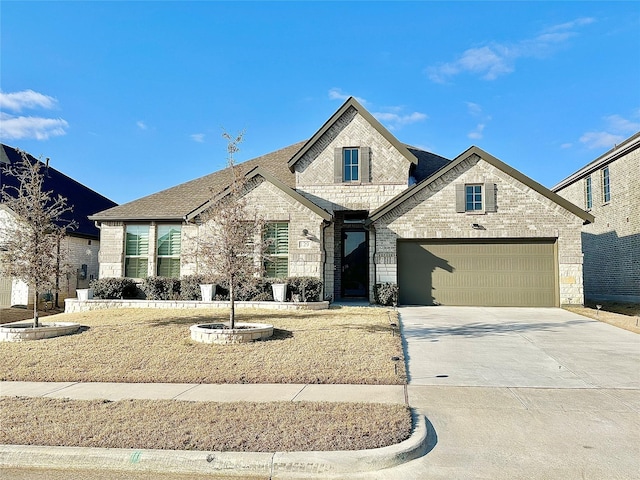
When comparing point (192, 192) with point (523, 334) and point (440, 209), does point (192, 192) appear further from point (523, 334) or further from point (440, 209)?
point (523, 334)

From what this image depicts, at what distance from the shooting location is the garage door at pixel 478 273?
1727 cm

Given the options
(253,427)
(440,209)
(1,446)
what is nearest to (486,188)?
(440,209)

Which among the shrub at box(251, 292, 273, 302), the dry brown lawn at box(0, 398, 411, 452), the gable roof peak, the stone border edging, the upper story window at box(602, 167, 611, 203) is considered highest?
the gable roof peak

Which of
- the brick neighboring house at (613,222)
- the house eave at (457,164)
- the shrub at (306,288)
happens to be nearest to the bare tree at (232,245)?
the shrub at (306,288)

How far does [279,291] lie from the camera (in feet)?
52.7

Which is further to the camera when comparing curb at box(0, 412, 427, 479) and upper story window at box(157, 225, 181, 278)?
upper story window at box(157, 225, 181, 278)

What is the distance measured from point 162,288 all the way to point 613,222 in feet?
66.2

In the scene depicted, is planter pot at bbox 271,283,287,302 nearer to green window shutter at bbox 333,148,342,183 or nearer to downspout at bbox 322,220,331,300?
downspout at bbox 322,220,331,300

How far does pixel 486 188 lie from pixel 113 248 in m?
15.3

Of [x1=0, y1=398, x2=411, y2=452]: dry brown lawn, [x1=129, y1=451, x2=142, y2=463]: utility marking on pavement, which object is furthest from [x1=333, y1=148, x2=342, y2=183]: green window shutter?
[x1=129, y1=451, x2=142, y2=463]: utility marking on pavement

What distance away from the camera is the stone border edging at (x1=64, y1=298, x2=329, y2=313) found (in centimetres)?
1547

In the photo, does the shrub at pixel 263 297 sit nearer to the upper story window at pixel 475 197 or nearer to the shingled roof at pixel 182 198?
the shingled roof at pixel 182 198

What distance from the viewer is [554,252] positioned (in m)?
17.3

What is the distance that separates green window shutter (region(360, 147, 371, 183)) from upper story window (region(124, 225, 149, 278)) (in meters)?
9.35
